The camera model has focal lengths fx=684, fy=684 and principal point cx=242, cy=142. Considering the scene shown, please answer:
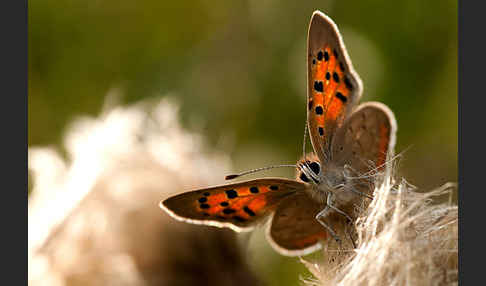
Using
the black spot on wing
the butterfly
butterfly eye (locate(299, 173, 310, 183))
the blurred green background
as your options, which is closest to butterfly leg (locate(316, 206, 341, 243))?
the butterfly

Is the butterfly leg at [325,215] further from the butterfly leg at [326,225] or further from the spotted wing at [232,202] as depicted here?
the spotted wing at [232,202]

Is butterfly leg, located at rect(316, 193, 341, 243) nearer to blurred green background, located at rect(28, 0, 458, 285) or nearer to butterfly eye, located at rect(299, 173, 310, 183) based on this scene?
butterfly eye, located at rect(299, 173, 310, 183)

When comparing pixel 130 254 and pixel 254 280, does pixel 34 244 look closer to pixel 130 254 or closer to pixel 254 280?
pixel 130 254

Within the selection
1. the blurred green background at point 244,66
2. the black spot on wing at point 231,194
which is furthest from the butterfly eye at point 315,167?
the blurred green background at point 244,66

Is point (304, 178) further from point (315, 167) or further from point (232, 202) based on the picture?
point (232, 202)

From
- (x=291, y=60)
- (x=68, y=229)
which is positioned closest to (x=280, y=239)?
(x=68, y=229)

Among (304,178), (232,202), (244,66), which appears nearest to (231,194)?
(232,202)
